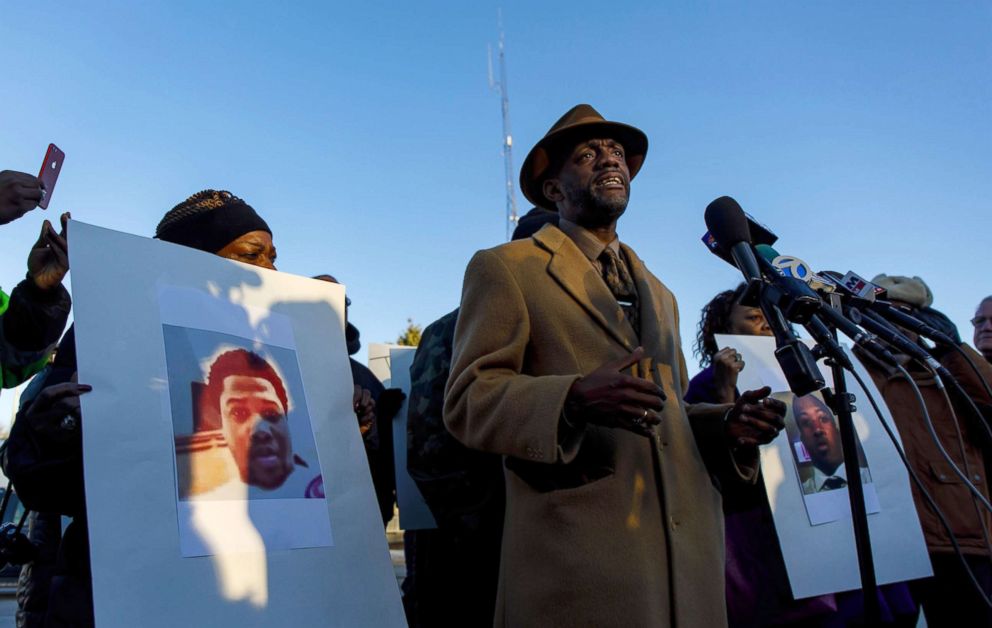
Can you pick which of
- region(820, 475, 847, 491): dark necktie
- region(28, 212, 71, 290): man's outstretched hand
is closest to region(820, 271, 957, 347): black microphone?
region(820, 475, 847, 491): dark necktie

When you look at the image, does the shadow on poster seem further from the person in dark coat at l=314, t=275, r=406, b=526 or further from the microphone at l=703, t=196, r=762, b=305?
the microphone at l=703, t=196, r=762, b=305

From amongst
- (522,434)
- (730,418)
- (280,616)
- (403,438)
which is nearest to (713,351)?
(403,438)

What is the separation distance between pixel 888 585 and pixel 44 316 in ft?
11.3

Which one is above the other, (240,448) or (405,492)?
(240,448)

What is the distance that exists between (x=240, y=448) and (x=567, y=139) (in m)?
1.43

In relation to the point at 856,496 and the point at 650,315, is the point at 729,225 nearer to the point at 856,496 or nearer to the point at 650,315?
the point at 650,315

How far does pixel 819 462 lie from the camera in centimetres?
334

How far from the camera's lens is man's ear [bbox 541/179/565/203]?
268 cm

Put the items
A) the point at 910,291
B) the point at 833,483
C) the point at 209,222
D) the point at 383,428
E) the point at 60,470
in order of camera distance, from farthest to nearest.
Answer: the point at 910,291 < the point at 383,428 < the point at 833,483 < the point at 209,222 < the point at 60,470

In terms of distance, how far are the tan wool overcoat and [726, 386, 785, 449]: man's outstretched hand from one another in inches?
4.4

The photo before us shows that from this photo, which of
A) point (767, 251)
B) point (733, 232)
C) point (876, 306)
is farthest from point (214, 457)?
point (876, 306)

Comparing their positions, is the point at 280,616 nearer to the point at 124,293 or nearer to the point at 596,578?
the point at 596,578

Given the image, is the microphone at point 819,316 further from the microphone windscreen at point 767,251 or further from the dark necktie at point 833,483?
the dark necktie at point 833,483

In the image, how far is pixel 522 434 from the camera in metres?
1.86
